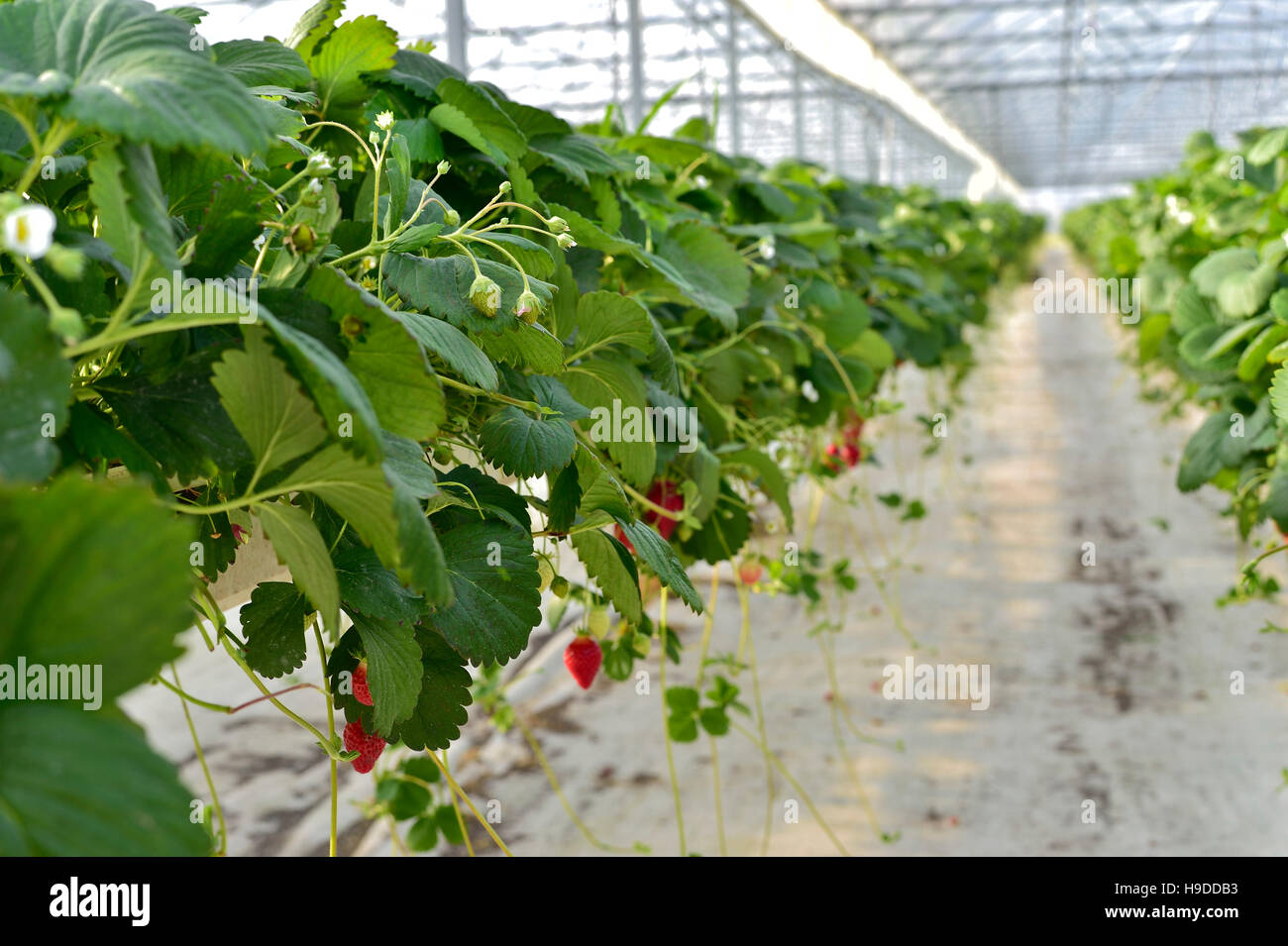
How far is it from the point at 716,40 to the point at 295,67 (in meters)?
4.36

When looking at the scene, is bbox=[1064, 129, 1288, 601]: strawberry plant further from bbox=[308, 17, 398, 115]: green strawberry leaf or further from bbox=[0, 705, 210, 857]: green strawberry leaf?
bbox=[0, 705, 210, 857]: green strawberry leaf

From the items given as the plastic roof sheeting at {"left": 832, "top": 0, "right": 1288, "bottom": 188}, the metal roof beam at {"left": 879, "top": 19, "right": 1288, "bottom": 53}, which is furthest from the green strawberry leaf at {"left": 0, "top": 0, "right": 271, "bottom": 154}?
the metal roof beam at {"left": 879, "top": 19, "right": 1288, "bottom": 53}

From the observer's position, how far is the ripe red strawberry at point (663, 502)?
1236 millimetres

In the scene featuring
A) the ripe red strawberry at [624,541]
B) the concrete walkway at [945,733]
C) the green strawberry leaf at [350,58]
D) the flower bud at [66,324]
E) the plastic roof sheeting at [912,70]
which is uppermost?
the plastic roof sheeting at [912,70]

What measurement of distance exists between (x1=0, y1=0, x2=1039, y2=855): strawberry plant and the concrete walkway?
1292mm

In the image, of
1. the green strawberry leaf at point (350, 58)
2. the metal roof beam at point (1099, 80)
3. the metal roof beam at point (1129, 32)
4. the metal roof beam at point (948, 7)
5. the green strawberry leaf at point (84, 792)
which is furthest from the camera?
the metal roof beam at point (1099, 80)

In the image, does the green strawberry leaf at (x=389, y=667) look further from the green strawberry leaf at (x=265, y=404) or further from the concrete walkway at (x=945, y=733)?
the concrete walkway at (x=945, y=733)

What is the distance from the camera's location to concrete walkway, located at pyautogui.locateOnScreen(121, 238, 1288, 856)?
222 cm

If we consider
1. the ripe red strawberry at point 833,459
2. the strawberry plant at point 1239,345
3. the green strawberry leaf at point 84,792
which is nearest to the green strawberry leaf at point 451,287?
the green strawberry leaf at point 84,792

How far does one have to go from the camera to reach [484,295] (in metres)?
0.61

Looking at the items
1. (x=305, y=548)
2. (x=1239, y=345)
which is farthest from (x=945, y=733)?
(x=305, y=548)

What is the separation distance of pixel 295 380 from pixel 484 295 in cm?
20

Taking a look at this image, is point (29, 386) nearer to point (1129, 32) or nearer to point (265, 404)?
point (265, 404)

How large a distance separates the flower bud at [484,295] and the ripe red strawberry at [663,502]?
2.04 ft
